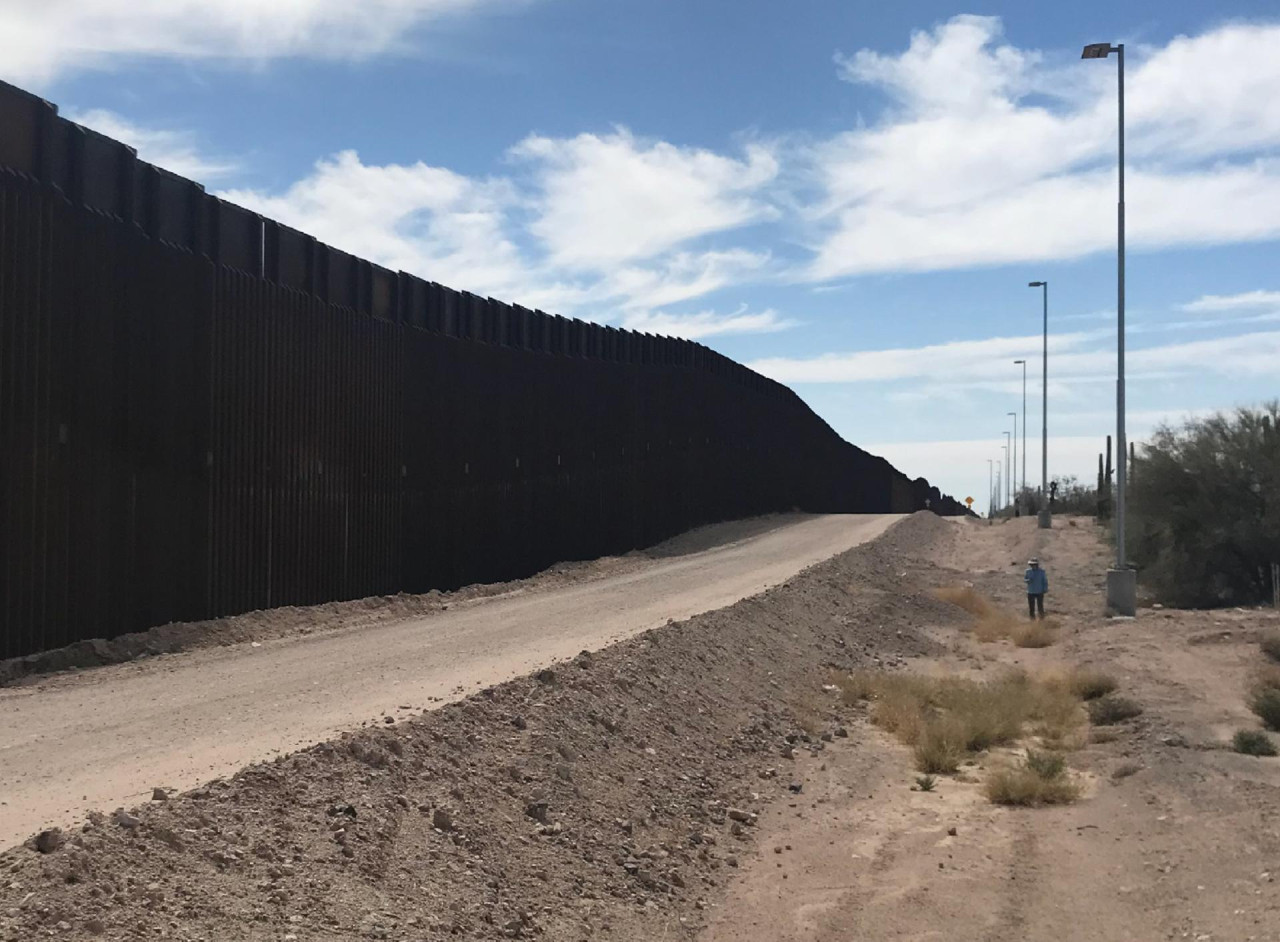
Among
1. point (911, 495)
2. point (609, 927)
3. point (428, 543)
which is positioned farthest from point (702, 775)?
point (911, 495)

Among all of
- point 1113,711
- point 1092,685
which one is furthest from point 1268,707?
point 1092,685

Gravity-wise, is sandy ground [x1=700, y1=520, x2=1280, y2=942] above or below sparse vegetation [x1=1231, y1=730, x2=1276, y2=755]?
below

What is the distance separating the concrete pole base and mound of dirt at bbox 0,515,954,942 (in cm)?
1359

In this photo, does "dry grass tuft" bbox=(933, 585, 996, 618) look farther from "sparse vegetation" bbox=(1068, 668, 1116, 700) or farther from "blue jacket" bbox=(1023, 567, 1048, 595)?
"sparse vegetation" bbox=(1068, 668, 1116, 700)

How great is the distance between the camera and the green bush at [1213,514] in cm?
3328

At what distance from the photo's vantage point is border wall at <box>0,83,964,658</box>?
15305mm

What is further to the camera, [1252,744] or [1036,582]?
[1036,582]

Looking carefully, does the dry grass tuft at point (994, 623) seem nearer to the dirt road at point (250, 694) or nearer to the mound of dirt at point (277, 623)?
the dirt road at point (250, 694)

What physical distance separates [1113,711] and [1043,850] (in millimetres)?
6695

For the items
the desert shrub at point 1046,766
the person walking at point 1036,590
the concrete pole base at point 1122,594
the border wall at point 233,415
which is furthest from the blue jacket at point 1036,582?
the desert shrub at point 1046,766

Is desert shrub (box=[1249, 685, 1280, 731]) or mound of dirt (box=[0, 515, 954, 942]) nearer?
mound of dirt (box=[0, 515, 954, 942])

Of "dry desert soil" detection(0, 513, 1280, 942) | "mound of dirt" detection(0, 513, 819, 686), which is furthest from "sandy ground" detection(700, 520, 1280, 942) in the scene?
"mound of dirt" detection(0, 513, 819, 686)

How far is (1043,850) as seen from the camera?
1150 cm

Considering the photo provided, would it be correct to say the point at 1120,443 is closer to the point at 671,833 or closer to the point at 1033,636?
the point at 1033,636
